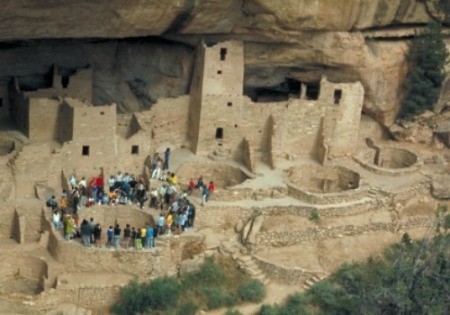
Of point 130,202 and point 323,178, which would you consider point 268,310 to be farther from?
point 323,178

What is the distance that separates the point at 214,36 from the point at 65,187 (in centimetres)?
542

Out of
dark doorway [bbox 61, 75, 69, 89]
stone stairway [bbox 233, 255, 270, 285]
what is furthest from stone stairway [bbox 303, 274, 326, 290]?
dark doorway [bbox 61, 75, 69, 89]

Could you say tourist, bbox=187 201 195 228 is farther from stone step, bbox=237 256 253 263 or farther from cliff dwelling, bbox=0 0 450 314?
stone step, bbox=237 256 253 263

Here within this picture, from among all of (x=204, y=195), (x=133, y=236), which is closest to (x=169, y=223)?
(x=133, y=236)

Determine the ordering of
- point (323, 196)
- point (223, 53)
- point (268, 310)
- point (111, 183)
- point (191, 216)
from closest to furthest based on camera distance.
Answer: point (268, 310), point (191, 216), point (111, 183), point (323, 196), point (223, 53)

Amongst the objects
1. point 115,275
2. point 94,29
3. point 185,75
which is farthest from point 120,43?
point 115,275

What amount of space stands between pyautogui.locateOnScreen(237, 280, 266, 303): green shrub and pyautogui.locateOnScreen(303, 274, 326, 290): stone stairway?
1.05 metres

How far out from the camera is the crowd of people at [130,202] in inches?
872

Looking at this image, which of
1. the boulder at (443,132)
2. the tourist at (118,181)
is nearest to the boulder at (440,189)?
the boulder at (443,132)

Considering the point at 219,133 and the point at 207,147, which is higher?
the point at 219,133

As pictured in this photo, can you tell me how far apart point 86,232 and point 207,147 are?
5.10 meters

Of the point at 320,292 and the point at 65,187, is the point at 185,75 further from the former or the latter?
the point at 320,292

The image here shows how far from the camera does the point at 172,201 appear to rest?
77.0ft

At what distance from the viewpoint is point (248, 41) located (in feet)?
84.2
